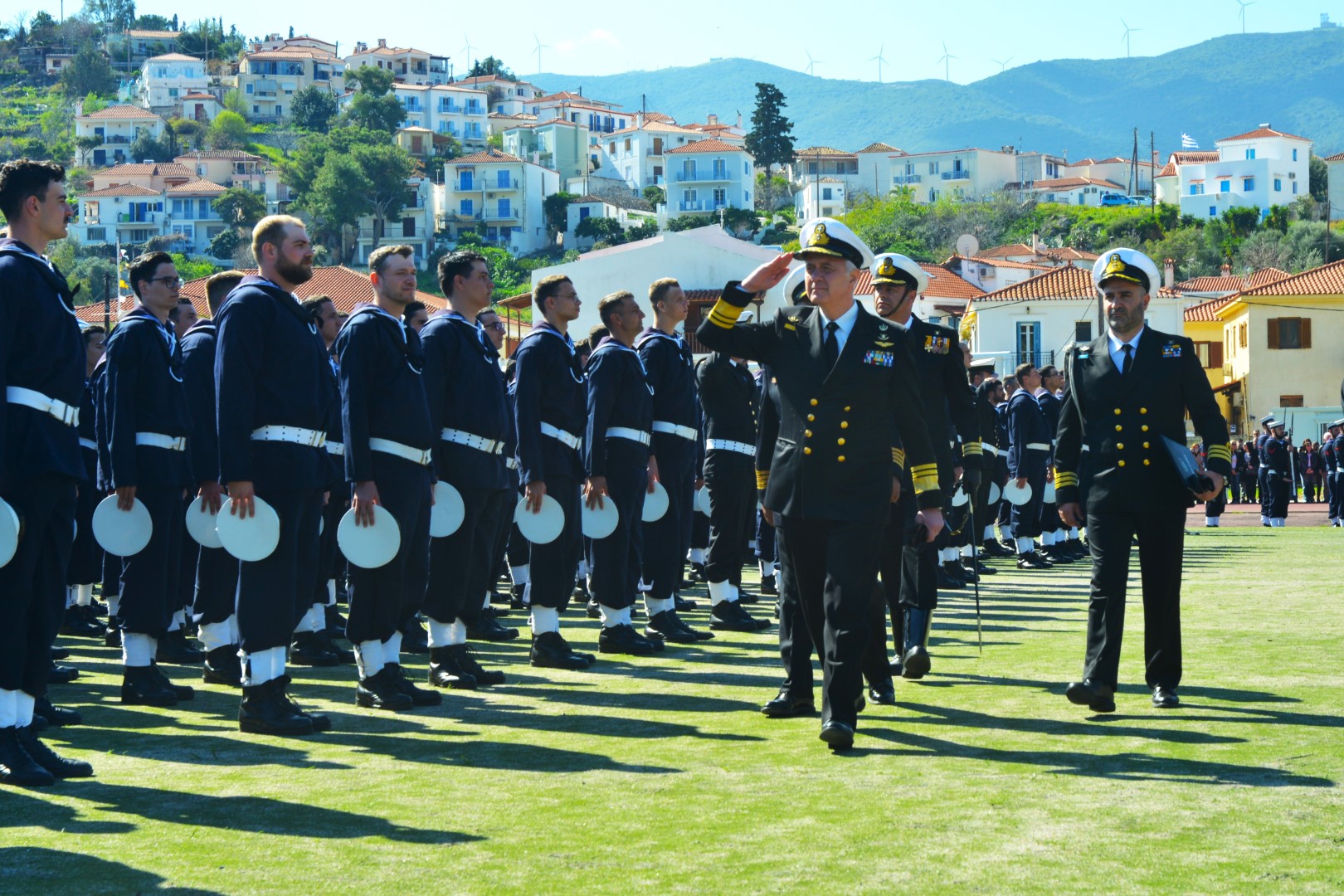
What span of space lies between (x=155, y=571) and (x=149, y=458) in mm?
671

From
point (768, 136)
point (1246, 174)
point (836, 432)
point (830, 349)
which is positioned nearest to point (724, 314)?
point (830, 349)

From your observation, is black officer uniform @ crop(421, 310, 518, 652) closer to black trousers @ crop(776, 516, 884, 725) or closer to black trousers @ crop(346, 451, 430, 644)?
black trousers @ crop(346, 451, 430, 644)

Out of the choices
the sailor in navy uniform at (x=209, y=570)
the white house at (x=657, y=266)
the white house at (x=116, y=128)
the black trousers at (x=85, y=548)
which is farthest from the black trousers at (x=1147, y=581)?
the white house at (x=116, y=128)

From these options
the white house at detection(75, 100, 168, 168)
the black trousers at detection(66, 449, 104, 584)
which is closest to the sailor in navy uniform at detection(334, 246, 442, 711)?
the black trousers at detection(66, 449, 104, 584)

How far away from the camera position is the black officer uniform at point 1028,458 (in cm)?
1902

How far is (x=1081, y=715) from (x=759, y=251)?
2786 inches

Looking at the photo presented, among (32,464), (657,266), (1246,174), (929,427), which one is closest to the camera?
(32,464)

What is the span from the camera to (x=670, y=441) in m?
11.5

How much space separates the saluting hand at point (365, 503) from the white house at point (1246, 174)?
520ft

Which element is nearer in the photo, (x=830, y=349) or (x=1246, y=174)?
(x=830, y=349)

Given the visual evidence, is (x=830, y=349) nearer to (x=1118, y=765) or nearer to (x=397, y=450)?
(x=1118, y=765)

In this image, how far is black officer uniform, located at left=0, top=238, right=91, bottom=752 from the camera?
6.48 meters

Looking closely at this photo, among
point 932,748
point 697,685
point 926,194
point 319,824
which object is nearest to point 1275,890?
point 932,748

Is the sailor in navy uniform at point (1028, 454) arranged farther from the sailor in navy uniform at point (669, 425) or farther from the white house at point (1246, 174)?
the white house at point (1246, 174)
